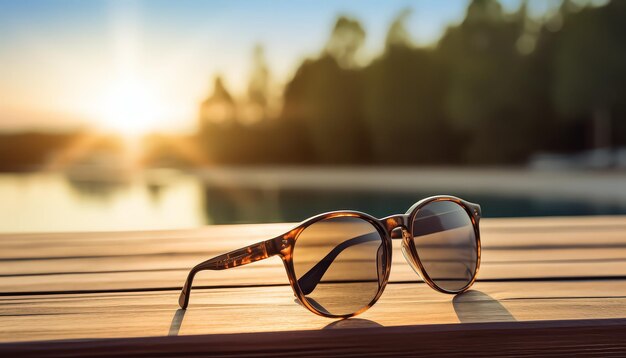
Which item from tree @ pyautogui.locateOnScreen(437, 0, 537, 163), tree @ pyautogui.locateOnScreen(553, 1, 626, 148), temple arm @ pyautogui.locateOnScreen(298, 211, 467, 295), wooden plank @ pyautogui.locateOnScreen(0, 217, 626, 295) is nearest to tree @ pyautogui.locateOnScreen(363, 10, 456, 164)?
tree @ pyautogui.locateOnScreen(437, 0, 537, 163)

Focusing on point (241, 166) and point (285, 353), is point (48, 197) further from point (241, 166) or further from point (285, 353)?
point (285, 353)

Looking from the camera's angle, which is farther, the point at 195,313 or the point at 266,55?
the point at 266,55

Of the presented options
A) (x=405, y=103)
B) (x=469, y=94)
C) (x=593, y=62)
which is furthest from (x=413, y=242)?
(x=405, y=103)

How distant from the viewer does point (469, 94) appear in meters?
11.5

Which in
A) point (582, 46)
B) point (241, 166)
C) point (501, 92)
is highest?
point (582, 46)

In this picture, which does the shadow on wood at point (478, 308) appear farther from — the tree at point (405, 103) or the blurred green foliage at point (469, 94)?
the tree at point (405, 103)

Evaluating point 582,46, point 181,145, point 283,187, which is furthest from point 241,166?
point 582,46

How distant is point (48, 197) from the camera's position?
923cm

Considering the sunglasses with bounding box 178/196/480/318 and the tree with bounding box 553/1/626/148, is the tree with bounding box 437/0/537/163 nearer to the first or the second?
the tree with bounding box 553/1/626/148

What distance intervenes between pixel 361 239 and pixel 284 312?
0.37 ft

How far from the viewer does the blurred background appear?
870 cm

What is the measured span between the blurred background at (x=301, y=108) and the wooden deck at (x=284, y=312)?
571 centimetres

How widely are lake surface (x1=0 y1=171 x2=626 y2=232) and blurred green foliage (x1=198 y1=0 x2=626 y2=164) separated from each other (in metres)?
3.30

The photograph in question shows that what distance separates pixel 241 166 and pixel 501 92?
7631mm
